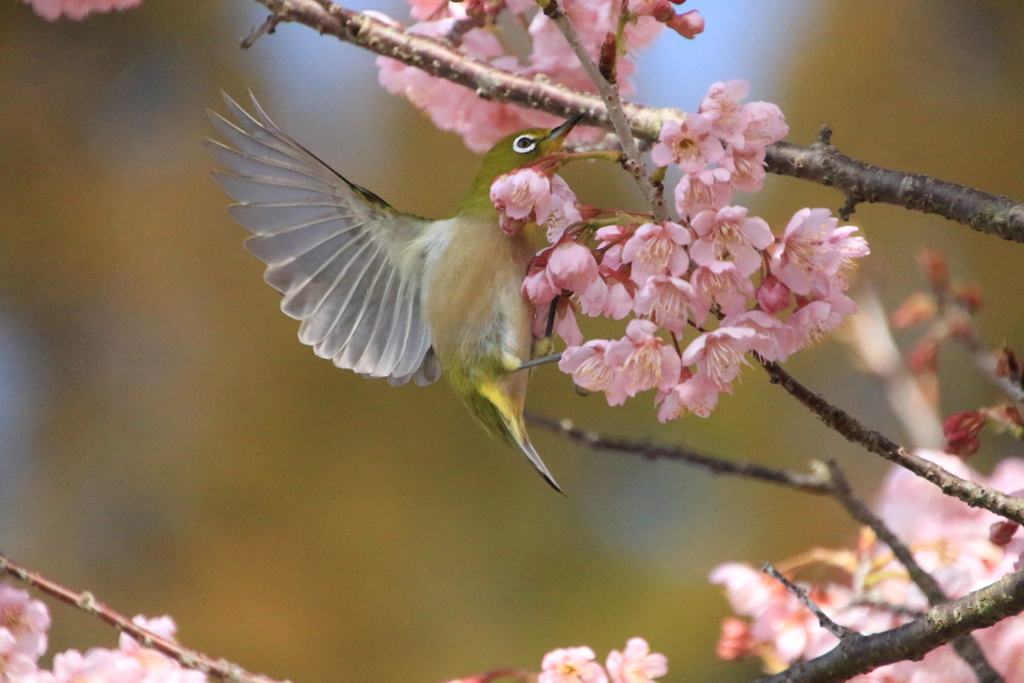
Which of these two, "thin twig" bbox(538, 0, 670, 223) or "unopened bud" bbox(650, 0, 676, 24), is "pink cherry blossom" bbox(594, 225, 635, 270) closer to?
"thin twig" bbox(538, 0, 670, 223)

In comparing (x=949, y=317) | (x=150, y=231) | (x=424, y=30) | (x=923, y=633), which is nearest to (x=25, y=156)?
(x=150, y=231)

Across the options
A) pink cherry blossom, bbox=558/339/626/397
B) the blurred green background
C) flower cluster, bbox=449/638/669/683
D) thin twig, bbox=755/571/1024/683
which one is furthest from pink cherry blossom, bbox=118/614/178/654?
the blurred green background

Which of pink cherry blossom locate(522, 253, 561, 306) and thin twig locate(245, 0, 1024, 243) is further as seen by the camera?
thin twig locate(245, 0, 1024, 243)

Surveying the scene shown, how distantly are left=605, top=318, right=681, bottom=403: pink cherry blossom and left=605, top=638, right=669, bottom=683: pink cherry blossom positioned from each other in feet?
1.64

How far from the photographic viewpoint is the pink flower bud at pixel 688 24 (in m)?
0.77

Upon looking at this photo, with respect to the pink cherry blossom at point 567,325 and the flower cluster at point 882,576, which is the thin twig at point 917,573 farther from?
the pink cherry blossom at point 567,325

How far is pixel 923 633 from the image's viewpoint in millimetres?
720

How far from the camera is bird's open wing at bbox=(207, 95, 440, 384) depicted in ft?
3.54

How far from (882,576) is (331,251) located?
98 centimetres

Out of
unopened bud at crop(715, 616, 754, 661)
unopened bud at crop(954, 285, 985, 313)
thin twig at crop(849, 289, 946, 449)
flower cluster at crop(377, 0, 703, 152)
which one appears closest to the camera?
flower cluster at crop(377, 0, 703, 152)

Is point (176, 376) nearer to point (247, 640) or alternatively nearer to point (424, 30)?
point (247, 640)

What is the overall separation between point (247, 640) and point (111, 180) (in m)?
2.66

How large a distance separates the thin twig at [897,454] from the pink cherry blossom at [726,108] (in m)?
0.19

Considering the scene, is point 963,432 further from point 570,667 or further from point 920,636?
point 570,667
